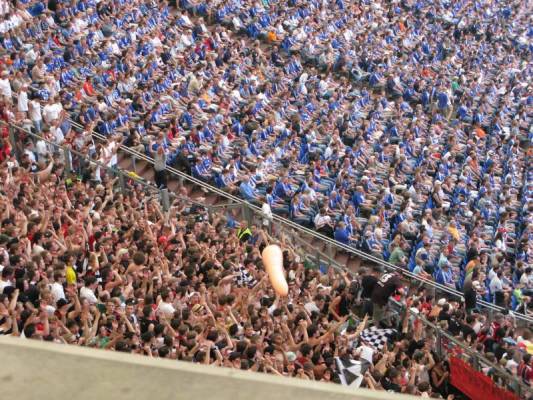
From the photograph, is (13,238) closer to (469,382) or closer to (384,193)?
(469,382)

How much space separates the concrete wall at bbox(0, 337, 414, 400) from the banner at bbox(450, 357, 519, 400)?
34.2 ft

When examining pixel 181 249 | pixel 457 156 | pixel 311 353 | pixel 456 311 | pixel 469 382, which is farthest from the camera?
pixel 457 156

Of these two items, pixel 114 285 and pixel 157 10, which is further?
pixel 157 10

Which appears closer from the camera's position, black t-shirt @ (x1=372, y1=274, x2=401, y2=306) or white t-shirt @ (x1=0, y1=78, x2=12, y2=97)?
black t-shirt @ (x1=372, y1=274, x2=401, y2=306)

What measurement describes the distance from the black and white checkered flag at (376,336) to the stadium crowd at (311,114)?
12.8ft

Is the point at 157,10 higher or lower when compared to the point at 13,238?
higher

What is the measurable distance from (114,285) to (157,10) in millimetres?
15278

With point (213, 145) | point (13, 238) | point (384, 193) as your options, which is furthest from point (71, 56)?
point (13, 238)

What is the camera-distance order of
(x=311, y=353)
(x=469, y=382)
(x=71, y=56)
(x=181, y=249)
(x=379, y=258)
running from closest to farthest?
1. (x=311, y=353)
2. (x=469, y=382)
3. (x=181, y=249)
4. (x=379, y=258)
5. (x=71, y=56)

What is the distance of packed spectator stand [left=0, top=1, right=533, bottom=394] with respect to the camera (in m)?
11.9

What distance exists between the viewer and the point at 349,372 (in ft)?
37.7

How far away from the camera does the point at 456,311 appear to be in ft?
51.8

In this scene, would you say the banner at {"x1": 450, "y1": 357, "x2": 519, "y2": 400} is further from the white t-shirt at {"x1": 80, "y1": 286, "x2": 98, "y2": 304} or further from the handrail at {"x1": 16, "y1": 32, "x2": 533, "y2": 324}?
the white t-shirt at {"x1": 80, "y1": 286, "x2": 98, "y2": 304}

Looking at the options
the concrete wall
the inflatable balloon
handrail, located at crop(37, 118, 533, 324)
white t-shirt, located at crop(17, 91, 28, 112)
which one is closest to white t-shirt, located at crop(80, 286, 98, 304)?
the inflatable balloon
